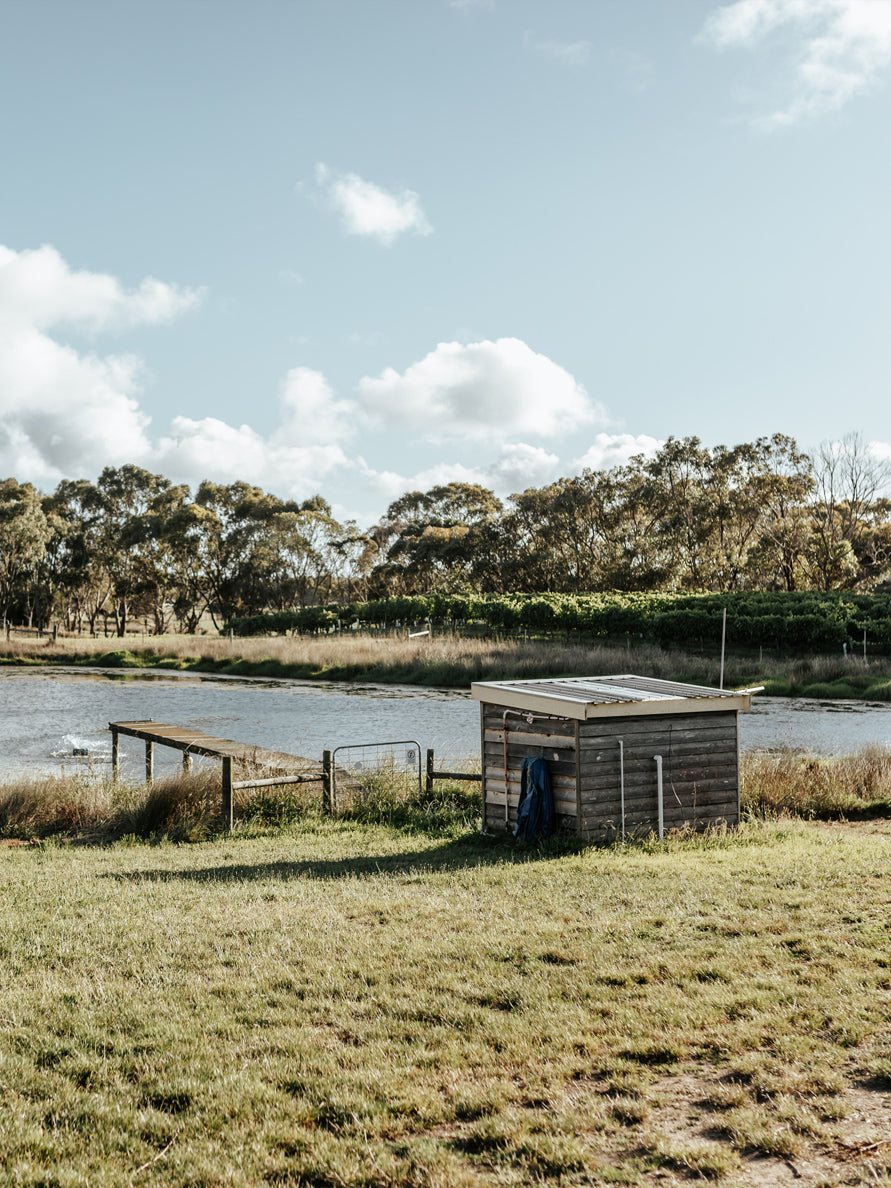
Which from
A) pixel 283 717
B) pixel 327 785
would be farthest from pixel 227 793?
pixel 283 717

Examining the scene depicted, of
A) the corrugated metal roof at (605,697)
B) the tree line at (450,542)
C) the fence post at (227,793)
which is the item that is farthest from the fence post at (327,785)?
the tree line at (450,542)

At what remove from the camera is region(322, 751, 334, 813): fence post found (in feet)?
42.0

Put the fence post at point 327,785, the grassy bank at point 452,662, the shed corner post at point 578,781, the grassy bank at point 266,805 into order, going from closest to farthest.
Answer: the shed corner post at point 578,781 → the grassy bank at point 266,805 → the fence post at point 327,785 → the grassy bank at point 452,662

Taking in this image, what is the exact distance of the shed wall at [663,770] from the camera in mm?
10211

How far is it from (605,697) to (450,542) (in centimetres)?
6269

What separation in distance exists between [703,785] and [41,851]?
7628 mm

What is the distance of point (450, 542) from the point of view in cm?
7312

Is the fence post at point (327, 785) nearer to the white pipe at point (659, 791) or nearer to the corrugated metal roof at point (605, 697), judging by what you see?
the corrugated metal roof at point (605, 697)

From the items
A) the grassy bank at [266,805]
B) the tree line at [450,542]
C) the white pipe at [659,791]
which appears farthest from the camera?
the tree line at [450,542]

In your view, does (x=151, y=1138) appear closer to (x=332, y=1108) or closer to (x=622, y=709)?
(x=332, y=1108)

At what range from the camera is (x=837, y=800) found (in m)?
12.9

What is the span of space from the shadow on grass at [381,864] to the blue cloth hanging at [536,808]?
0.70ft

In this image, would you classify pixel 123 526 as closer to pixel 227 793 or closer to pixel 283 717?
pixel 283 717

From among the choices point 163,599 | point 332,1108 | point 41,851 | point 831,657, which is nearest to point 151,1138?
point 332,1108
